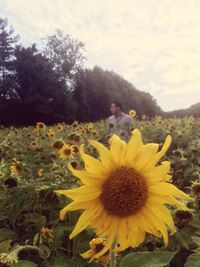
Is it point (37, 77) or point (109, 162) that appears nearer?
point (109, 162)

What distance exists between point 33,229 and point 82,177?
5.49ft

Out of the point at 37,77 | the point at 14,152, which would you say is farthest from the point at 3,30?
the point at 14,152

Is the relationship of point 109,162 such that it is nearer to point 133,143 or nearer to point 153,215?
point 133,143

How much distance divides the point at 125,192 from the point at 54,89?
108ft

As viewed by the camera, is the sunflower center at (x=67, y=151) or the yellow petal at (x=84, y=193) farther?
the sunflower center at (x=67, y=151)

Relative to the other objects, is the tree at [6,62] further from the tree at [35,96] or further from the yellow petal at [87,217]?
the yellow petal at [87,217]

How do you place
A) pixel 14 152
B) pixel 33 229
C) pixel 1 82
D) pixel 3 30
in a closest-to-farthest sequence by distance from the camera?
pixel 33 229 < pixel 14 152 < pixel 1 82 < pixel 3 30

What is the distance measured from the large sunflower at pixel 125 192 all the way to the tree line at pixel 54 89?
28725 mm

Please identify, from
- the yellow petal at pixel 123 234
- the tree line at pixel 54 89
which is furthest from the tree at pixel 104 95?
the yellow petal at pixel 123 234

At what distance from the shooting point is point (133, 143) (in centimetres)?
138

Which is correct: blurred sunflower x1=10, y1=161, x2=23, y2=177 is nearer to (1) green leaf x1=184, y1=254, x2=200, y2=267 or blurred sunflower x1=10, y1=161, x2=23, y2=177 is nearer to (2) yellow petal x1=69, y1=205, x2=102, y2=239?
(1) green leaf x1=184, y1=254, x2=200, y2=267

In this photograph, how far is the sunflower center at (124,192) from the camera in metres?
1.40

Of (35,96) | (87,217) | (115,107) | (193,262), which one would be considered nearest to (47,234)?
(193,262)

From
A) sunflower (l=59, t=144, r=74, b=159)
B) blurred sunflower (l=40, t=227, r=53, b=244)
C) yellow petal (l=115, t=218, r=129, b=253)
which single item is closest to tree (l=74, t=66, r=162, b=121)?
sunflower (l=59, t=144, r=74, b=159)
